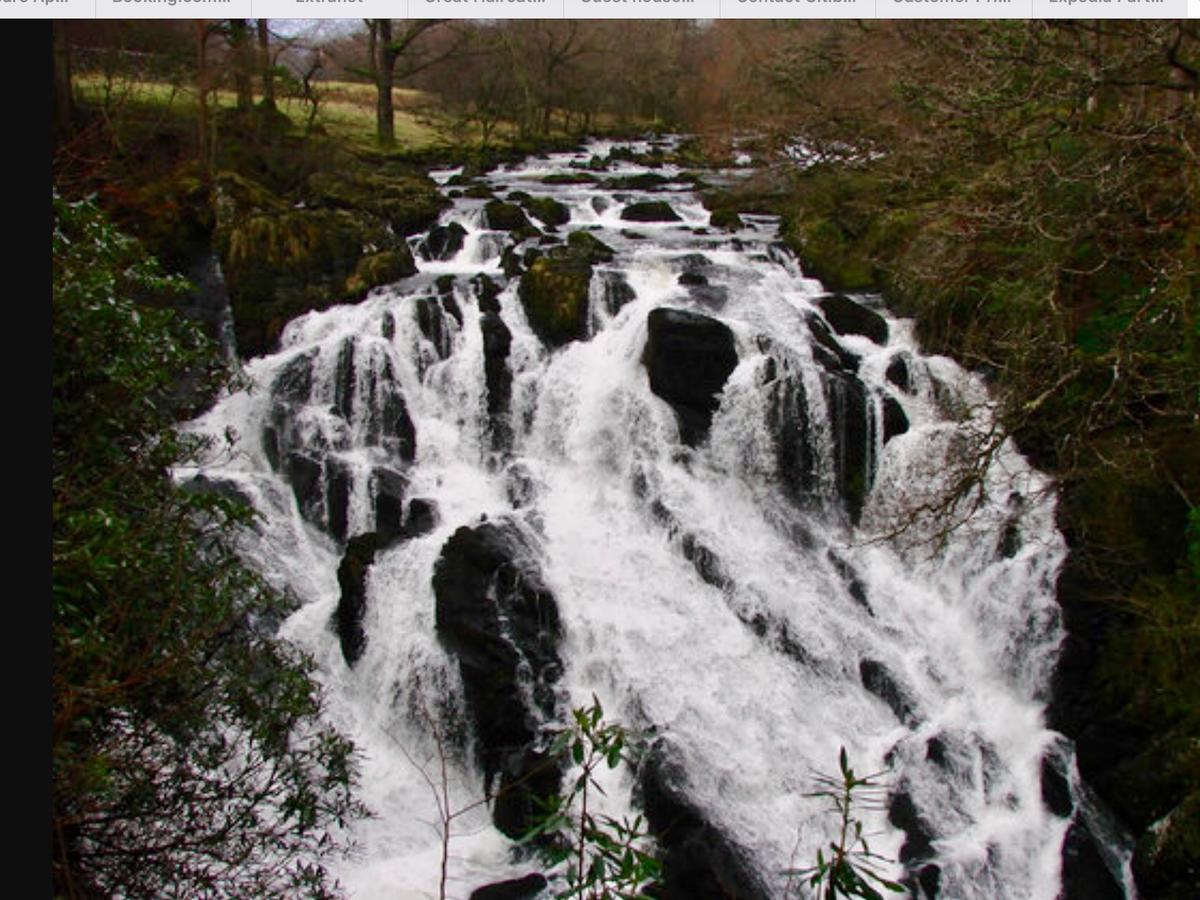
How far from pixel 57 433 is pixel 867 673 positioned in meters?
8.04

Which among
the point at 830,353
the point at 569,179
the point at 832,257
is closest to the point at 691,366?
the point at 830,353

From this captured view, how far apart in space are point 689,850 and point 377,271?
10.9 meters

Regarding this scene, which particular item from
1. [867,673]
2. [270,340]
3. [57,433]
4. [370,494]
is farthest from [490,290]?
[57,433]

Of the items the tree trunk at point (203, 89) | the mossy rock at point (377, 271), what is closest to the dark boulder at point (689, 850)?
the mossy rock at point (377, 271)

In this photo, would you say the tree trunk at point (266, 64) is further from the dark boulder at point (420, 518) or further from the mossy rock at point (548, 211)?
the dark boulder at point (420, 518)

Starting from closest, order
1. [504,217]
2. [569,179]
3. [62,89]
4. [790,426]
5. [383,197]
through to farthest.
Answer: [790,426]
[62,89]
[504,217]
[383,197]
[569,179]

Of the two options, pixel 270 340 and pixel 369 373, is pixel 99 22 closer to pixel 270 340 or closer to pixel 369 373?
pixel 270 340

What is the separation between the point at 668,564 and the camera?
10938 millimetres

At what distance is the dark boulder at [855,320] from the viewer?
13.5 m

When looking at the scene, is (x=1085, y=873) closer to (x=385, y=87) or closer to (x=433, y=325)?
(x=433, y=325)

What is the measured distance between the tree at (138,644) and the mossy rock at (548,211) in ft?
44.5

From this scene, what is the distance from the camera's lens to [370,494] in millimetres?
11750

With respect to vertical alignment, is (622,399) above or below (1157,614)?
above

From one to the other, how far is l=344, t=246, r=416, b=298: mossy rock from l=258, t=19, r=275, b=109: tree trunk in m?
9.43
